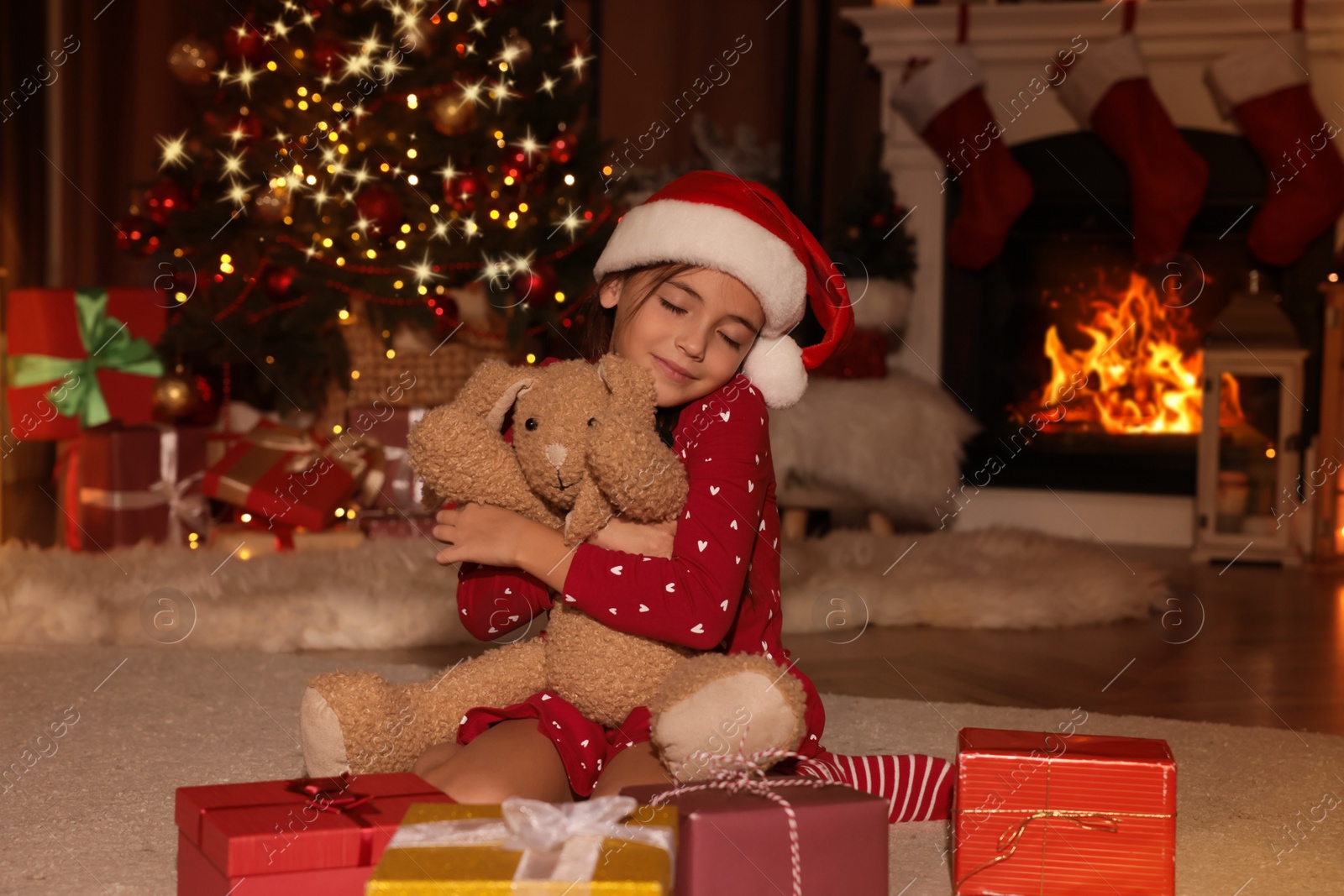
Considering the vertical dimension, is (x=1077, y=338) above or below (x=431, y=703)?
above

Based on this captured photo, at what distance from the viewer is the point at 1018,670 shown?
6.97 ft

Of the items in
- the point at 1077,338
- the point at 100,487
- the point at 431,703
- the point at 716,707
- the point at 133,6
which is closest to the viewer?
the point at 716,707

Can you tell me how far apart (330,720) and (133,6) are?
137 inches

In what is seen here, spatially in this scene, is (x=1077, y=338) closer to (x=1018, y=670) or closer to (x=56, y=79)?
(x=1018, y=670)

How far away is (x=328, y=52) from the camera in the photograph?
2818 millimetres

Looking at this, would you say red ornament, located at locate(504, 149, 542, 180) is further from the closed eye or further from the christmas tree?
the closed eye

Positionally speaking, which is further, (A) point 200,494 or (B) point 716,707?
(A) point 200,494

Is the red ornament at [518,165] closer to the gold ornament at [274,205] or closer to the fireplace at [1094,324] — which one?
the gold ornament at [274,205]

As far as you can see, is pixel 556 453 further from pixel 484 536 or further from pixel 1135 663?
pixel 1135 663

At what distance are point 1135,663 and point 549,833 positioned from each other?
156 cm

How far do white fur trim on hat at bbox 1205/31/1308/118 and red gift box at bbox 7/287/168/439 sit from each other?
111 inches

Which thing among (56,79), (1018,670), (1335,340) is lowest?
(1018,670)

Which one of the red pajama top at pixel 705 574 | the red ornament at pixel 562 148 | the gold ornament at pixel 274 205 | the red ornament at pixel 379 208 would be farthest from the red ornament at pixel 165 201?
the red pajama top at pixel 705 574

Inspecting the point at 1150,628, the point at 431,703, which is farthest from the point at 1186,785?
the point at 1150,628
